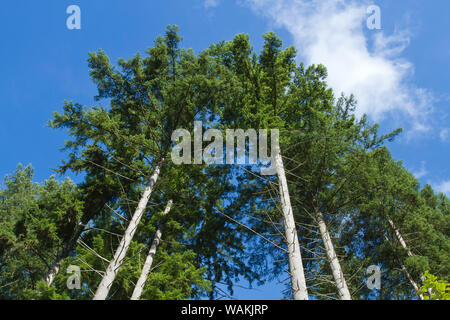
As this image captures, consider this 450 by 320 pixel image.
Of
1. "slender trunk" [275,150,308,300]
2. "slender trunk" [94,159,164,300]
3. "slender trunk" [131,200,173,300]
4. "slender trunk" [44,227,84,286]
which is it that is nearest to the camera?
"slender trunk" [275,150,308,300]

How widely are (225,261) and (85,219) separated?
Result: 18.7ft

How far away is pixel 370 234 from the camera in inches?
507

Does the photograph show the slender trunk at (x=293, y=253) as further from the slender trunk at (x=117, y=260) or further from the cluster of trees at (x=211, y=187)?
the slender trunk at (x=117, y=260)

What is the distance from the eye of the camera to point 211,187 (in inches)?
411

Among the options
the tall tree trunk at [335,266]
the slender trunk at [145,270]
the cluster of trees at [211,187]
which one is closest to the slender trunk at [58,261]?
the cluster of trees at [211,187]

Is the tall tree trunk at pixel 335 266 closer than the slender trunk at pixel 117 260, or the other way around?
the slender trunk at pixel 117 260

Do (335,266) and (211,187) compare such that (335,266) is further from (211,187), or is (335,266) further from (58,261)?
(58,261)

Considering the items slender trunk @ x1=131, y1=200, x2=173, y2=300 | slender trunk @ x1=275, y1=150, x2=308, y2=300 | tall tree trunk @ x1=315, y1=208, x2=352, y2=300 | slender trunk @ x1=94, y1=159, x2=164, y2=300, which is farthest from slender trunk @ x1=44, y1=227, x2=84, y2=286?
tall tree trunk @ x1=315, y1=208, x2=352, y2=300

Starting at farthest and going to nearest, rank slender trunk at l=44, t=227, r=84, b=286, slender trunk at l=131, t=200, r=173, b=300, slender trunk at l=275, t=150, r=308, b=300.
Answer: slender trunk at l=44, t=227, r=84, b=286, slender trunk at l=131, t=200, r=173, b=300, slender trunk at l=275, t=150, r=308, b=300

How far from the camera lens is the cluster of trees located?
26.6ft

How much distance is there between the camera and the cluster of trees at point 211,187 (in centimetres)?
812

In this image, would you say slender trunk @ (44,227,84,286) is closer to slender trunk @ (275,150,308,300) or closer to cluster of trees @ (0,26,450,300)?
cluster of trees @ (0,26,450,300)
